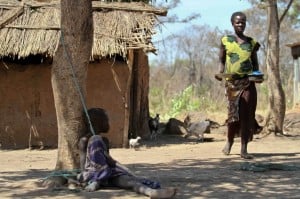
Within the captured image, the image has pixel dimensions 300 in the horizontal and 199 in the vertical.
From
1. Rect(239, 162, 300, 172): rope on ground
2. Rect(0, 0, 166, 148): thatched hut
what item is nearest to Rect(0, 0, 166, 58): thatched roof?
Rect(0, 0, 166, 148): thatched hut

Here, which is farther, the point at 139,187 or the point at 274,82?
the point at 274,82

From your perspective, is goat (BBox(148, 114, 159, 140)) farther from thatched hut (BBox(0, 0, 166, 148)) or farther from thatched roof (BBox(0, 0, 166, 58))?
thatched roof (BBox(0, 0, 166, 58))

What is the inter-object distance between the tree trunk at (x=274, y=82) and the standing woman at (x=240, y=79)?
179 inches

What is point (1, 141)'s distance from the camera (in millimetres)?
10602

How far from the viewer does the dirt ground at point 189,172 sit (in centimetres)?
515

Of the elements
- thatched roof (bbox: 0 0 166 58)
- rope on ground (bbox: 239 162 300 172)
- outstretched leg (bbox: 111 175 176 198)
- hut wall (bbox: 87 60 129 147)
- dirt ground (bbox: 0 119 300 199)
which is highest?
thatched roof (bbox: 0 0 166 58)

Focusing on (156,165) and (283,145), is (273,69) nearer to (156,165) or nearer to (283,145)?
(283,145)

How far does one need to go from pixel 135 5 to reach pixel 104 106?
210 centimetres

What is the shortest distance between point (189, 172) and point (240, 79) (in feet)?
5.92

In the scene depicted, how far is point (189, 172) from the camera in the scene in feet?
21.3

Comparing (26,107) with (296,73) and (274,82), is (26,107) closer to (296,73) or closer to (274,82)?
(274,82)

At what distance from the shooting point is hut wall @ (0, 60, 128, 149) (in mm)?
10586

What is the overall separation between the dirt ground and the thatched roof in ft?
5.97

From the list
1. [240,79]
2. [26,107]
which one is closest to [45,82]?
[26,107]
